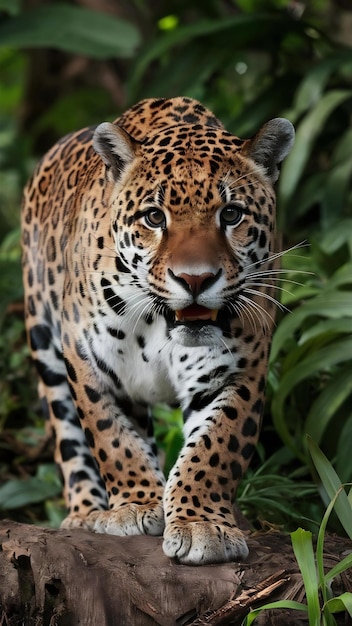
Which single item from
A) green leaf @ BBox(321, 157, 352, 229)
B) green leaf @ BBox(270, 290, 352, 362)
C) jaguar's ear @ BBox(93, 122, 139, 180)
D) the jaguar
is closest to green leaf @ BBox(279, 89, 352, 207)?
green leaf @ BBox(321, 157, 352, 229)

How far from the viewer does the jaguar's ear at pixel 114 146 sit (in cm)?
546

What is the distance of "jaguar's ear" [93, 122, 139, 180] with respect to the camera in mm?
5457

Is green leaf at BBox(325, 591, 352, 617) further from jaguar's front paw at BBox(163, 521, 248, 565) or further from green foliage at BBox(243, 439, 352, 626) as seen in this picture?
jaguar's front paw at BBox(163, 521, 248, 565)

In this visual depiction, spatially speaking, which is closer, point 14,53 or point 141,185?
point 141,185

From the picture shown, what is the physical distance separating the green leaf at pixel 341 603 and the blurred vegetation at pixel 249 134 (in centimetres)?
167

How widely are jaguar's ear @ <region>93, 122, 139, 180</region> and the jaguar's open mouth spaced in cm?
87

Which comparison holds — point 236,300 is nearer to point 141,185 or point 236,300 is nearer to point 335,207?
point 141,185

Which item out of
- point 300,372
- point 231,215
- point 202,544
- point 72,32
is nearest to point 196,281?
point 231,215

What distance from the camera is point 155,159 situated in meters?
5.36

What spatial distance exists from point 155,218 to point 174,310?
0.43m

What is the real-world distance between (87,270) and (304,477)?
2.15m

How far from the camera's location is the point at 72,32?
1091 cm

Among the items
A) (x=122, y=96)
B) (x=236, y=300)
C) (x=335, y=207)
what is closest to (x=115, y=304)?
(x=236, y=300)

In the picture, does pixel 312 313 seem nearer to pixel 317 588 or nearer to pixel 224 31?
pixel 317 588
